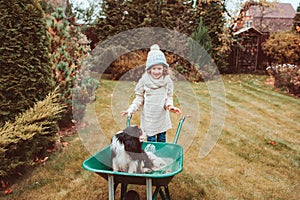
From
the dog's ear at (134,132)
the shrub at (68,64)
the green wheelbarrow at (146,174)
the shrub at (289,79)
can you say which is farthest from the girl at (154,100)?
the shrub at (289,79)

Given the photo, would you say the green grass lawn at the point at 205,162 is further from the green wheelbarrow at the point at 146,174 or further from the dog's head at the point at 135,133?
the dog's head at the point at 135,133

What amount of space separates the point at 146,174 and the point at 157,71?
3.44ft

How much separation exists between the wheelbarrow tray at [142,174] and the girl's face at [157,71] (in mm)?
622

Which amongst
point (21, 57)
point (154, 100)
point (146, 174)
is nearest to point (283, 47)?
point (154, 100)

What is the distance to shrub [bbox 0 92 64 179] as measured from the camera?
2.70 metres

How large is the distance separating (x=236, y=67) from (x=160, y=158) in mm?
10162

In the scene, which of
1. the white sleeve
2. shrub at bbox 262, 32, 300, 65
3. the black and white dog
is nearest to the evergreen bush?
the white sleeve

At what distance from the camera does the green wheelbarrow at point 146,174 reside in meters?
1.89

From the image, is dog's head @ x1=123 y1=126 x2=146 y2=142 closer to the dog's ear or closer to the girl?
the dog's ear

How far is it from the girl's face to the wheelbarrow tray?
0.62m

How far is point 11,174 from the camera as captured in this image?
3.19 metres

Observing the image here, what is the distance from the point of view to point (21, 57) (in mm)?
3078

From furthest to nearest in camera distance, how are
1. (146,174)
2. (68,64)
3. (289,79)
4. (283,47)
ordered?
(283,47), (289,79), (68,64), (146,174)

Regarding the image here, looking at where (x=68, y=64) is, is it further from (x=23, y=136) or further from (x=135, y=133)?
(x=135, y=133)
